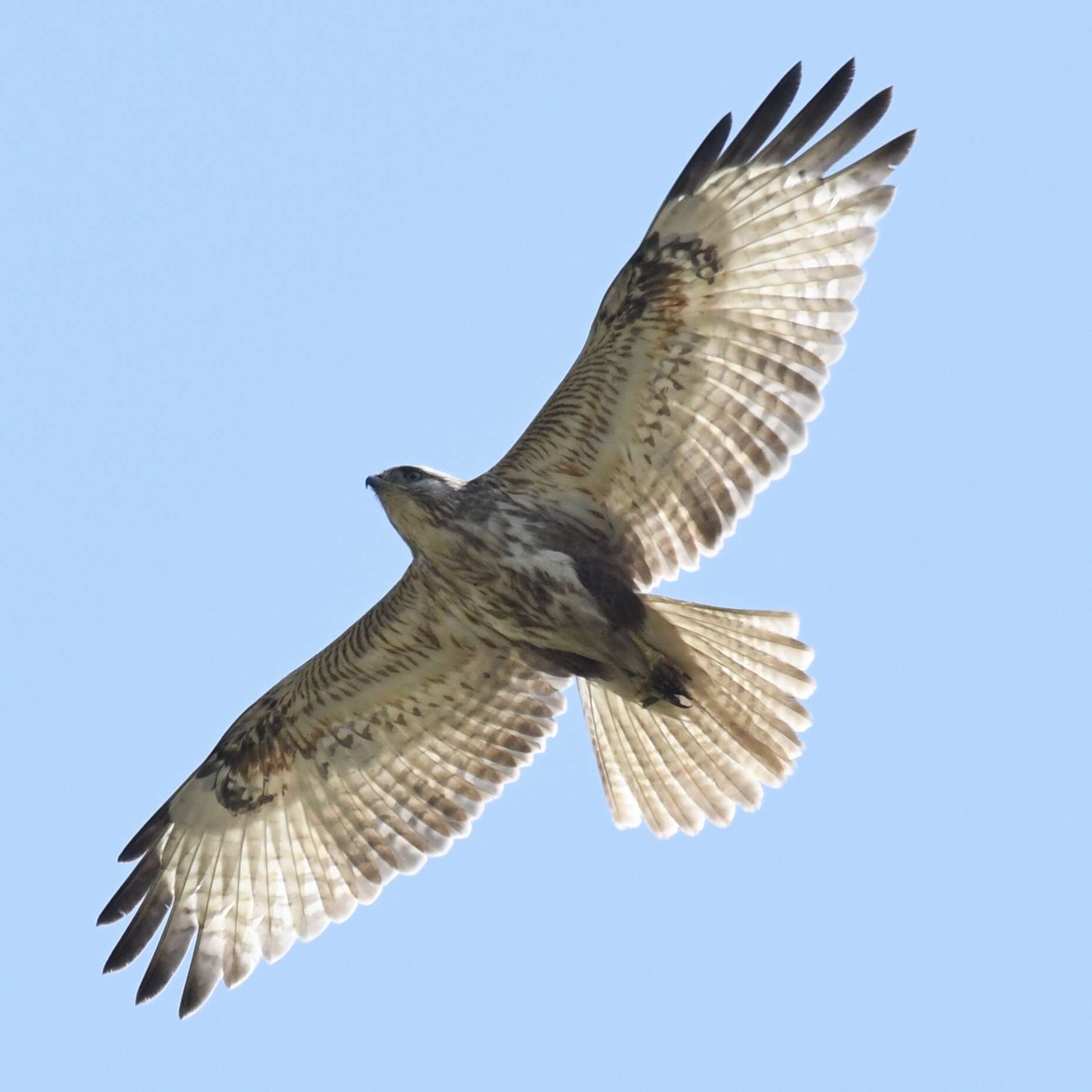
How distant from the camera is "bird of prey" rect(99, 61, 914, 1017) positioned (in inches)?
413

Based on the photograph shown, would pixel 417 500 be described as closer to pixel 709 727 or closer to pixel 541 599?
pixel 541 599

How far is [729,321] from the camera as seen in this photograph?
1059 cm

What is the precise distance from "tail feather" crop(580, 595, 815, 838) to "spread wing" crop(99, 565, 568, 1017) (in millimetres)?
447

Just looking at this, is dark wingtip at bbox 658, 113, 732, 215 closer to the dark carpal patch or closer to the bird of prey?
the bird of prey

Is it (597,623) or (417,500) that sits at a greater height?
(417,500)

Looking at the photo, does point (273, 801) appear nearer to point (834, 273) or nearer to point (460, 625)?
point (460, 625)

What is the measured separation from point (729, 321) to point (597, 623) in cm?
168

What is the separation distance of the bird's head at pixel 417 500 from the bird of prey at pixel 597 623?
0.01 m

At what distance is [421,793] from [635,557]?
6.41ft

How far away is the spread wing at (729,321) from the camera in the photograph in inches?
409

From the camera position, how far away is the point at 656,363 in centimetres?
1063

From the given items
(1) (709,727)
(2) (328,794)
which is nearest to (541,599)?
(1) (709,727)

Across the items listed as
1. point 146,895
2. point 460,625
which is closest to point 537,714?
point 460,625

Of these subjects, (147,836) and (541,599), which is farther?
(147,836)
